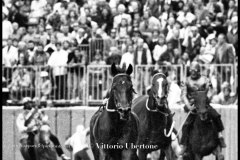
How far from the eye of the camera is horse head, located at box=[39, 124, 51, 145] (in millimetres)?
23511

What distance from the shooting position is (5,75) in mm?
24641

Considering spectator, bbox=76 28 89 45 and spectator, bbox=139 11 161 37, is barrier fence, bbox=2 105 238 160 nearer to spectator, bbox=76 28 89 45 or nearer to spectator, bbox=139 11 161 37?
spectator, bbox=76 28 89 45

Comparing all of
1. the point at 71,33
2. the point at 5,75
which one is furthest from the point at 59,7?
the point at 5,75

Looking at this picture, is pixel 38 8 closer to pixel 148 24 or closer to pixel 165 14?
pixel 148 24

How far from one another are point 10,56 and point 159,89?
22.5ft

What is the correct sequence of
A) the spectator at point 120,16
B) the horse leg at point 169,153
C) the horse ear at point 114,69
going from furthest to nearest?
the spectator at point 120,16 → the horse leg at point 169,153 → the horse ear at point 114,69

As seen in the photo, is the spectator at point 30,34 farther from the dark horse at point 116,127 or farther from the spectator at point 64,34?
the dark horse at point 116,127

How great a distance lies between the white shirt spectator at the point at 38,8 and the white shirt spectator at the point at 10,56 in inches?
89.2

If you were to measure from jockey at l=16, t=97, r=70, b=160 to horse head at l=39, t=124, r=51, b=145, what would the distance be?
0.09 meters

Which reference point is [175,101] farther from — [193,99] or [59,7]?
[59,7]

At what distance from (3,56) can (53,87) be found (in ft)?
5.48

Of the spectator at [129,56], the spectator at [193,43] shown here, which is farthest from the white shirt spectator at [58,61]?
the spectator at [193,43]

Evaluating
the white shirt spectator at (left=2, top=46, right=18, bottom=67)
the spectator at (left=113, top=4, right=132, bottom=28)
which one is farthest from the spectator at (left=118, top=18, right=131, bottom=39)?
the white shirt spectator at (left=2, top=46, right=18, bottom=67)

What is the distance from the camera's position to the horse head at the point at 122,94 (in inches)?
679
